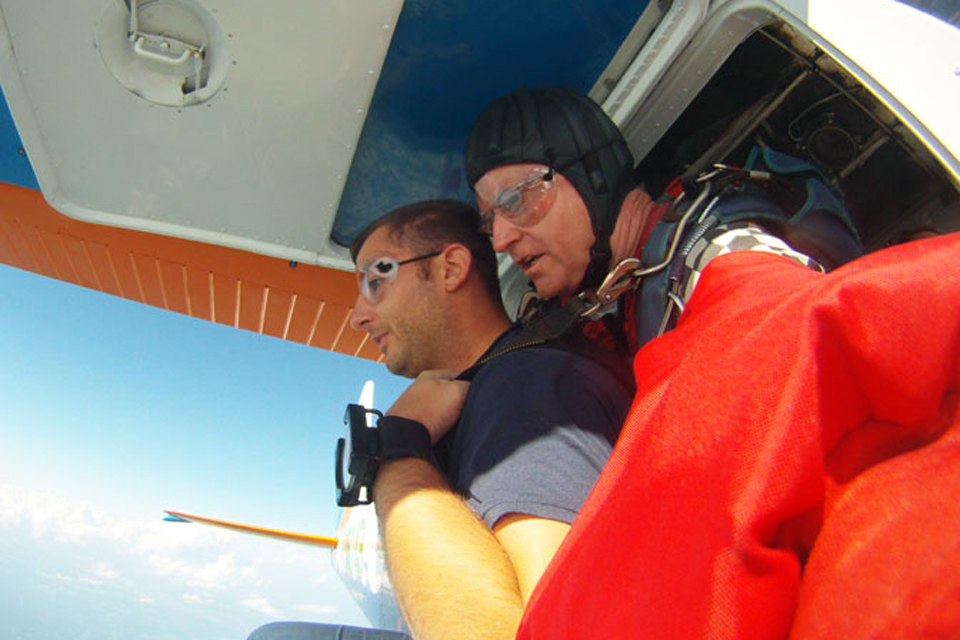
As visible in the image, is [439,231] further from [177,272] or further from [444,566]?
[177,272]

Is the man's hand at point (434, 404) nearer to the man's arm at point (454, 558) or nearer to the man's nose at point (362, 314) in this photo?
the man's arm at point (454, 558)

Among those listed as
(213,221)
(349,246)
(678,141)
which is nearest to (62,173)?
(213,221)

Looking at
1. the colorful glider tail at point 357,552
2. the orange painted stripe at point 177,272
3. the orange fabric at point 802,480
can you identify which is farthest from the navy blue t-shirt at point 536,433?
the colorful glider tail at point 357,552

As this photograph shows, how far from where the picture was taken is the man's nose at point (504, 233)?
1827mm

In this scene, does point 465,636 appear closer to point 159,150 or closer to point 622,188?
point 622,188

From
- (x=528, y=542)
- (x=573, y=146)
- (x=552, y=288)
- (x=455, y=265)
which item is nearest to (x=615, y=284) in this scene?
(x=552, y=288)

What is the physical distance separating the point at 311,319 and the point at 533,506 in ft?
7.92

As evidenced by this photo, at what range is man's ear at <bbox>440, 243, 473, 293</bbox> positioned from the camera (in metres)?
2.16

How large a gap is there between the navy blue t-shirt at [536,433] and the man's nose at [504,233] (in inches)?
15.1

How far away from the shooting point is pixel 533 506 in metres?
1.13

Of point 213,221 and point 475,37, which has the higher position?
point 475,37

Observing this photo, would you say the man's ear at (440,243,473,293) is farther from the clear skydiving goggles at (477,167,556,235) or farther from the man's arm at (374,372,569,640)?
the man's arm at (374,372,569,640)

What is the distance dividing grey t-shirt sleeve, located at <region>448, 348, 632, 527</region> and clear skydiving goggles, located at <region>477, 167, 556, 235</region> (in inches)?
17.1

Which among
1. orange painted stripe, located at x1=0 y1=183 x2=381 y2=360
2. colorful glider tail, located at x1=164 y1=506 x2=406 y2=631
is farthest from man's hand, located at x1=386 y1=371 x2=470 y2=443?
colorful glider tail, located at x1=164 y1=506 x2=406 y2=631
